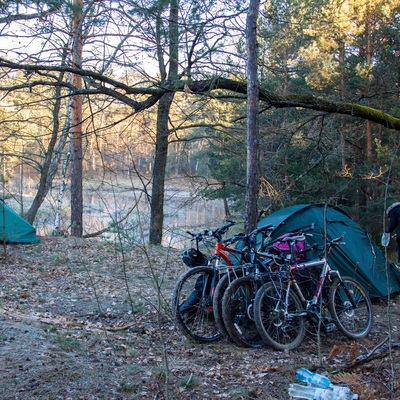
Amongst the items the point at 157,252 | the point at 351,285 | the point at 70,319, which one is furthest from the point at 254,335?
the point at 157,252

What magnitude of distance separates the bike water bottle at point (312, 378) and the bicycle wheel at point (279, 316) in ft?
3.61

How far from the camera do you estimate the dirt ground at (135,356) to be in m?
3.41

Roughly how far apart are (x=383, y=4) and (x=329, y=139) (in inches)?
280

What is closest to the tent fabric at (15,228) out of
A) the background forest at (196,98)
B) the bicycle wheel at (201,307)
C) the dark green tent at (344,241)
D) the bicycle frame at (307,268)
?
the background forest at (196,98)

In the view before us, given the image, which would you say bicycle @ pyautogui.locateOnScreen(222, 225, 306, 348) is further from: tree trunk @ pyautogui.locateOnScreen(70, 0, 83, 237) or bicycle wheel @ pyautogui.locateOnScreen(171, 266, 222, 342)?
tree trunk @ pyautogui.locateOnScreen(70, 0, 83, 237)

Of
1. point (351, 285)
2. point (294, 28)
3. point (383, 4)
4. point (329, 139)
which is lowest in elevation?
point (351, 285)

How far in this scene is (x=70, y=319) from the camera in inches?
216

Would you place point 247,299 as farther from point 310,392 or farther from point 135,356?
point 310,392

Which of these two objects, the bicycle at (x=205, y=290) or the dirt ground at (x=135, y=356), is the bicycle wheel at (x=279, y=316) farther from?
the bicycle at (x=205, y=290)

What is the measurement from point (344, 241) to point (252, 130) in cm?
231

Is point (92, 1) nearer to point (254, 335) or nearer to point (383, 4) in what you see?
point (254, 335)

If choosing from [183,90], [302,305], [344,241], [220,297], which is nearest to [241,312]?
[220,297]

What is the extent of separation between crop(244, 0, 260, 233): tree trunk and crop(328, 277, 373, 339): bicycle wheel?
1.59 m

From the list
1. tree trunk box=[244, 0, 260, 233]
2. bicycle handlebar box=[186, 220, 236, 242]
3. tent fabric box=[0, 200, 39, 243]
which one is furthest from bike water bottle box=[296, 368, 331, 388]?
tent fabric box=[0, 200, 39, 243]
